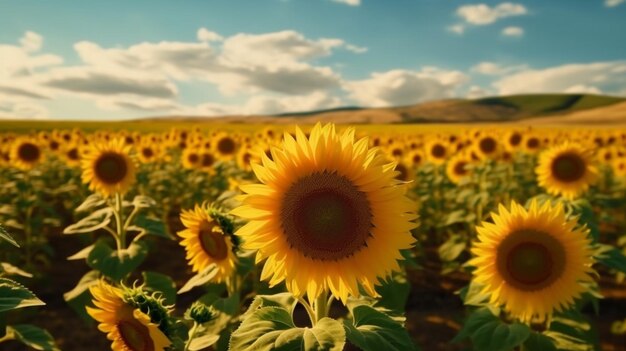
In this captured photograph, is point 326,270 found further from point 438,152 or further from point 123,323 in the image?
point 438,152

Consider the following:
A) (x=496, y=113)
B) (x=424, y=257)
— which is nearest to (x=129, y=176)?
(x=424, y=257)

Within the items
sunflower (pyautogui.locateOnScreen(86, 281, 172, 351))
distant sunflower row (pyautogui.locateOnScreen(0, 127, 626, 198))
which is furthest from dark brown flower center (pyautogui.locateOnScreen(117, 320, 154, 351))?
distant sunflower row (pyautogui.locateOnScreen(0, 127, 626, 198))

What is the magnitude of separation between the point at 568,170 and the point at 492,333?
157 inches

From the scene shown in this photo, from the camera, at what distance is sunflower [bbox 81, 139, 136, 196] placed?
19.0 feet

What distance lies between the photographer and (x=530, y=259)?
3520 millimetres

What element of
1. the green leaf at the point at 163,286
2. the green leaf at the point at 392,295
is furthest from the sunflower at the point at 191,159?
the green leaf at the point at 392,295

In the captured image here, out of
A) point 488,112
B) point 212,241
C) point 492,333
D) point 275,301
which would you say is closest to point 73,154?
point 212,241

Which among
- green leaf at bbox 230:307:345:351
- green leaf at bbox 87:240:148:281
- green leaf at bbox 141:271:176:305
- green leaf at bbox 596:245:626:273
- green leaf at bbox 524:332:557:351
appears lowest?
green leaf at bbox 524:332:557:351

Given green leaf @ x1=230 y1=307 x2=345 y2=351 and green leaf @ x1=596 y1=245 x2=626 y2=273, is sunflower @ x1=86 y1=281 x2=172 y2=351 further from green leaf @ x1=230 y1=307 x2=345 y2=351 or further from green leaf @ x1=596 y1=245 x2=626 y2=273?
green leaf @ x1=596 y1=245 x2=626 y2=273

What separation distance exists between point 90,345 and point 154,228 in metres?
2.13

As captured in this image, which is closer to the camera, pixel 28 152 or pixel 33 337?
pixel 33 337

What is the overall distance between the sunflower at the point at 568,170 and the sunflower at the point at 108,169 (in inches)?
211

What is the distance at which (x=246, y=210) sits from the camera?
2438 millimetres

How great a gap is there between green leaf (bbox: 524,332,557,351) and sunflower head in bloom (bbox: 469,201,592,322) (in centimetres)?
15
